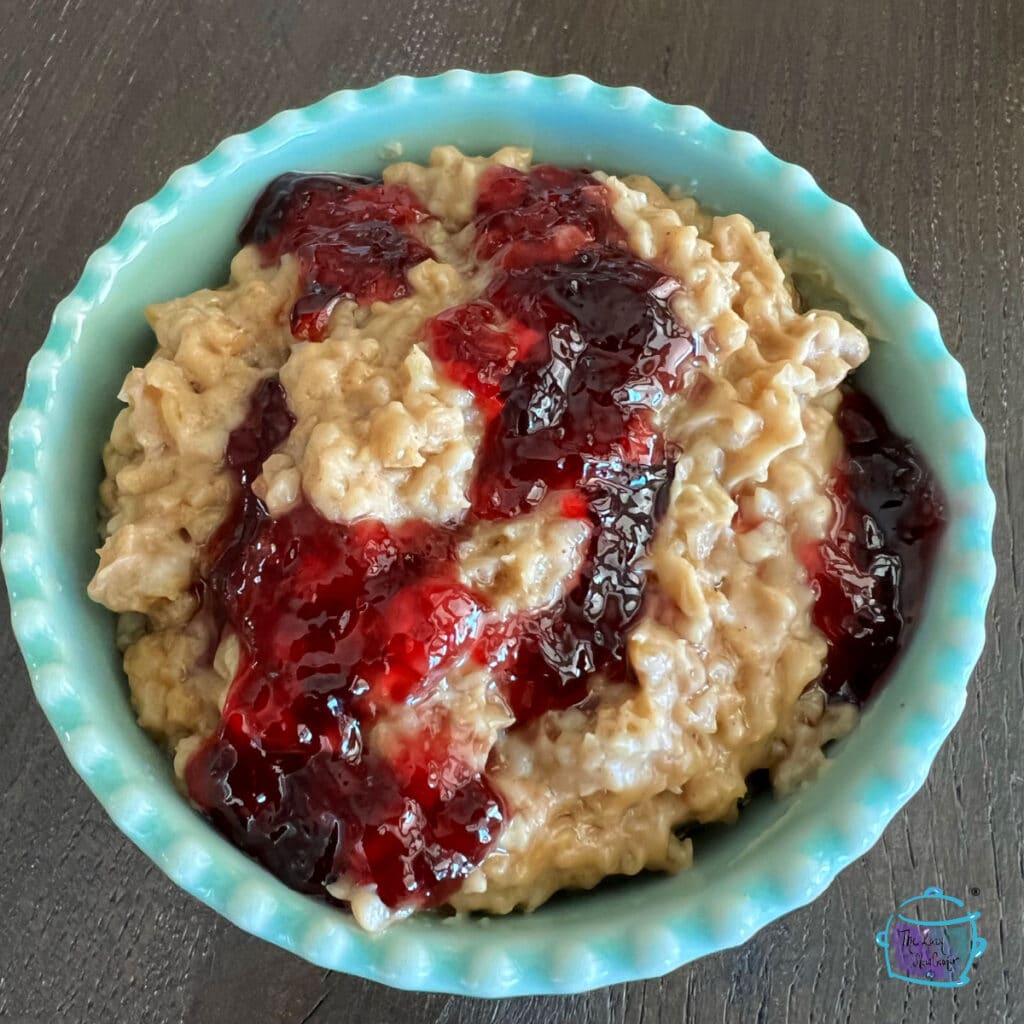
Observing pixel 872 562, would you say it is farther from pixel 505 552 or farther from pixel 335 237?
pixel 335 237

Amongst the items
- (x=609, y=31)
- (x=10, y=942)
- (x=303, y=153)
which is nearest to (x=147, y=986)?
(x=10, y=942)

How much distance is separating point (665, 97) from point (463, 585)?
148cm

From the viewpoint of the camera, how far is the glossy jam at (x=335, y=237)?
5.16 feet

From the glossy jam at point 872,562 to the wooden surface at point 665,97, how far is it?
0.49 metres

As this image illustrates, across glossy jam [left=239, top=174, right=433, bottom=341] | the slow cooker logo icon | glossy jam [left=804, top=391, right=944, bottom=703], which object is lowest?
the slow cooker logo icon

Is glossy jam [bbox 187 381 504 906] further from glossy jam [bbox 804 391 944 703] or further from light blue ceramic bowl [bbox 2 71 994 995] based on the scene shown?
glossy jam [bbox 804 391 944 703]

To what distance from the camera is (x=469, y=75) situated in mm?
1792

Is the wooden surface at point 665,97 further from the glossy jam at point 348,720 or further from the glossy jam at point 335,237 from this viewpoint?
the glossy jam at point 335,237

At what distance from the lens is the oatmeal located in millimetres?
1346

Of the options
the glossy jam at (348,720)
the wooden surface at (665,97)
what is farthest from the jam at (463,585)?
the wooden surface at (665,97)

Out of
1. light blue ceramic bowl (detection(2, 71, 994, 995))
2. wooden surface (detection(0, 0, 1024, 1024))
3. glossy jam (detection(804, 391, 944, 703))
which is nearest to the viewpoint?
light blue ceramic bowl (detection(2, 71, 994, 995))

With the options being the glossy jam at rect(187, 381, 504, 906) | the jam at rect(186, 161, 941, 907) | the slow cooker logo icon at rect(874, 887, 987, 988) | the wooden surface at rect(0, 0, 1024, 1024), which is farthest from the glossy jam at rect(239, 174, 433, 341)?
the slow cooker logo icon at rect(874, 887, 987, 988)

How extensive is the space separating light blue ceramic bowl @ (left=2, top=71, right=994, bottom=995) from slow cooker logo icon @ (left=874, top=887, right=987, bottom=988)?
1.57 ft

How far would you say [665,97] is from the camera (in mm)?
2320
